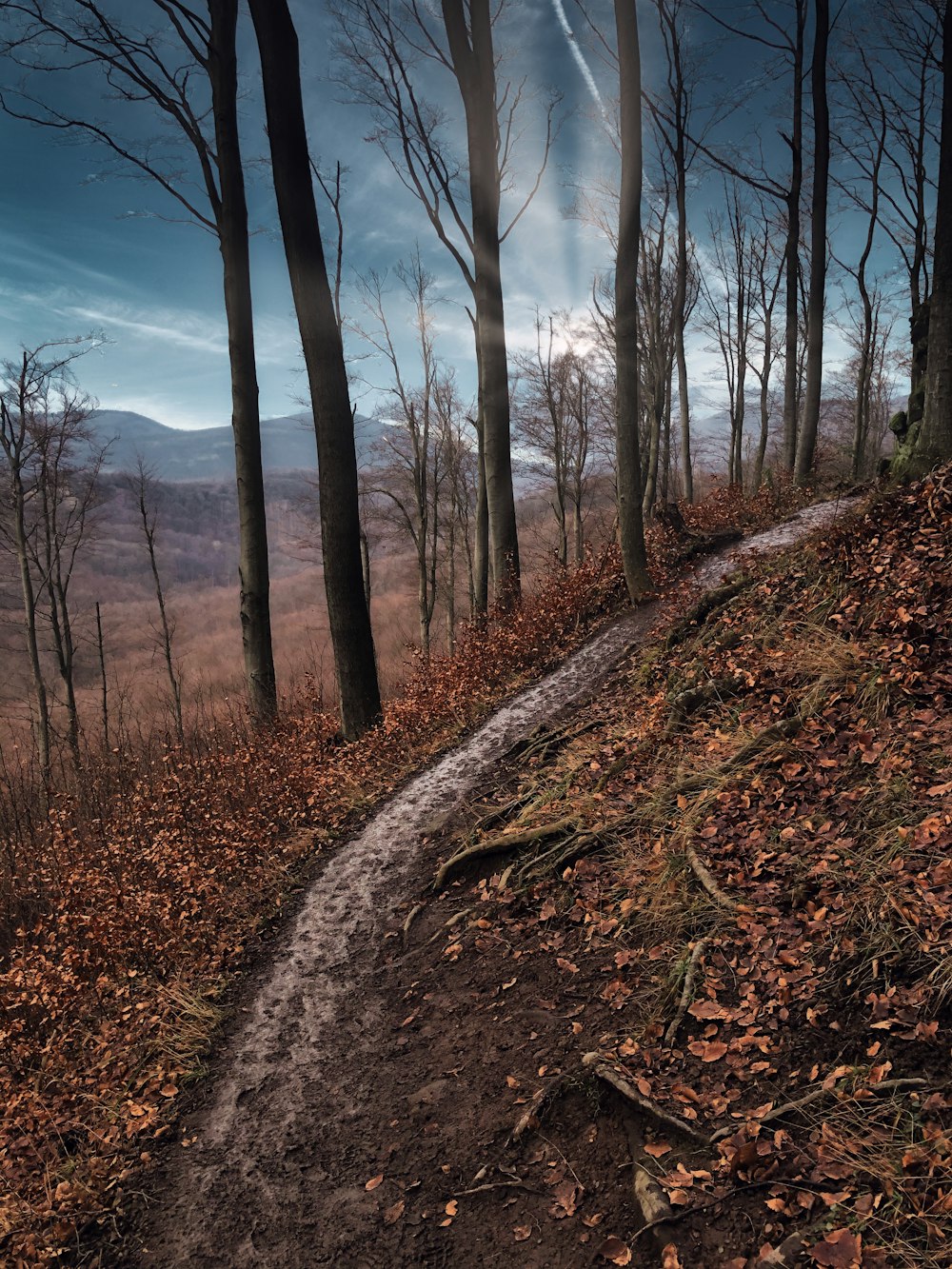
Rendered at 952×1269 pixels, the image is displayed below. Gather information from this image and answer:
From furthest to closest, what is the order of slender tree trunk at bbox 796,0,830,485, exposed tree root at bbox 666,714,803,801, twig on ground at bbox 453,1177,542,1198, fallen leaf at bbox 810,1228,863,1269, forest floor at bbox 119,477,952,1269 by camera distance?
slender tree trunk at bbox 796,0,830,485
exposed tree root at bbox 666,714,803,801
twig on ground at bbox 453,1177,542,1198
forest floor at bbox 119,477,952,1269
fallen leaf at bbox 810,1228,863,1269

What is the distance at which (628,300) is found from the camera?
30.0 feet

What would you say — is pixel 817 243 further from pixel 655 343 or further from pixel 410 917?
pixel 410 917

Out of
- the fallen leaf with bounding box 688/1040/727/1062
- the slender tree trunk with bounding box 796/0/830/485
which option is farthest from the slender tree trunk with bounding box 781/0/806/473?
the fallen leaf with bounding box 688/1040/727/1062

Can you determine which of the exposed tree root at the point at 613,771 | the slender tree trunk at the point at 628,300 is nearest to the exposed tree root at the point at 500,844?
the exposed tree root at the point at 613,771

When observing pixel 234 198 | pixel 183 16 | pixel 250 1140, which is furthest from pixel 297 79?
pixel 250 1140

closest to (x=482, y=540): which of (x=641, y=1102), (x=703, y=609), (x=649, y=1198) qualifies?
(x=703, y=609)

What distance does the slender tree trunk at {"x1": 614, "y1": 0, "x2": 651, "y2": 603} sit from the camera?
8562mm

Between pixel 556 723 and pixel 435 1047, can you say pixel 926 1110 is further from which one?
pixel 556 723

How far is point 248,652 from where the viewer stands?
31.9ft

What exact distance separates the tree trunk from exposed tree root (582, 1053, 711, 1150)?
23.9 ft

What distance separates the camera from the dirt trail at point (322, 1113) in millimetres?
2787

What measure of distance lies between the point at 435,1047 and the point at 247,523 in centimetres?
770

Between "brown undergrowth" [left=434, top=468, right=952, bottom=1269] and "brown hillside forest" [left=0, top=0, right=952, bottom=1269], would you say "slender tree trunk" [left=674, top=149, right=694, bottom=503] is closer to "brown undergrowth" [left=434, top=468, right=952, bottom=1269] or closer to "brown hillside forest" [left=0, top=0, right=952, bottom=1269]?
"brown hillside forest" [left=0, top=0, right=952, bottom=1269]

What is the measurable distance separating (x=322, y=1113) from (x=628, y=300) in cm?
960
